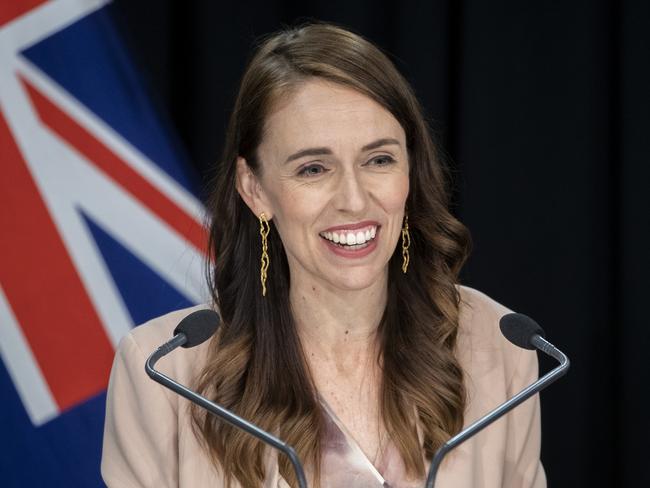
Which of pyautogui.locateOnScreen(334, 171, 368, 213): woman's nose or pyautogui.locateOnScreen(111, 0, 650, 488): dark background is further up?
pyautogui.locateOnScreen(334, 171, 368, 213): woman's nose

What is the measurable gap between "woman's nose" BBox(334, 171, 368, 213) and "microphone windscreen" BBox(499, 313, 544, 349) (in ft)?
1.07

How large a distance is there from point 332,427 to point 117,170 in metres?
0.91

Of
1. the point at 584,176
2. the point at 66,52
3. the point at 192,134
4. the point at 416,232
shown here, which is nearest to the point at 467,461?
the point at 416,232

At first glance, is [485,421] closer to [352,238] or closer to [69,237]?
[352,238]

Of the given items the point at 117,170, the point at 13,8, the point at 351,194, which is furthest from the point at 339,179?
the point at 13,8

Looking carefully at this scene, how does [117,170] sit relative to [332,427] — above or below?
above

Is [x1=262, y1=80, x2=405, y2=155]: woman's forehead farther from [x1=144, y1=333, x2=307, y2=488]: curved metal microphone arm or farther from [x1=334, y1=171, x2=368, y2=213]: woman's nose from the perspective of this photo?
[x1=144, y1=333, x2=307, y2=488]: curved metal microphone arm

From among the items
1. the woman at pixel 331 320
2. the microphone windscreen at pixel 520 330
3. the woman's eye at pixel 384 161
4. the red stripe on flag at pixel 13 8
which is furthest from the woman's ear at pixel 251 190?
the red stripe on flag at pixel 13 8

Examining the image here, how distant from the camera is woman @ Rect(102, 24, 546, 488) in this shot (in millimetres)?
1827

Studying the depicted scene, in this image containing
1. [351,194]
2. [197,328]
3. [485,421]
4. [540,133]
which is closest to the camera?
[485,421]

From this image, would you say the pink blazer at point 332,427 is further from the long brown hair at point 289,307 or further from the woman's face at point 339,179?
the woman's face at point 339,179

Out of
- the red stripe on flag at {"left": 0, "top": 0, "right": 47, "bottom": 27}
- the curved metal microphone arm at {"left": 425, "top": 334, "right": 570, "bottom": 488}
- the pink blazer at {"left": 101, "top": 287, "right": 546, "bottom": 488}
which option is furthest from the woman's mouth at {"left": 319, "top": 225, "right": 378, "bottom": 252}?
the red stripe on flag at {"left": 0, "top": 0, "right": 47, "bottom": 27}

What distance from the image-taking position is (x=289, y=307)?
2.00 m

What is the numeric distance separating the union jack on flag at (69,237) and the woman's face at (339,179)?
28.2 inches
